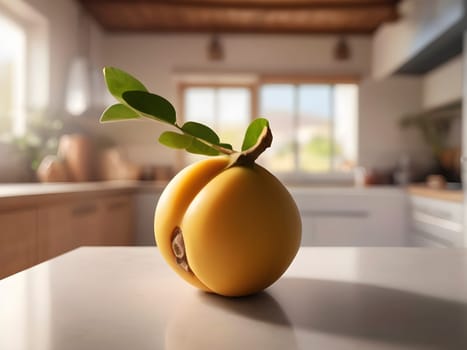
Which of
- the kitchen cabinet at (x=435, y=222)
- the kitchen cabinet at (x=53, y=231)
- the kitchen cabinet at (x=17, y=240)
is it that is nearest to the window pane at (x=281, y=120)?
the kitchen cabinet at (x=435, y=222)

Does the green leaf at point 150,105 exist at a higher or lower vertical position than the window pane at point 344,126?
lower

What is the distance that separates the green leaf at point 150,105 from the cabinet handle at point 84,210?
209 cm

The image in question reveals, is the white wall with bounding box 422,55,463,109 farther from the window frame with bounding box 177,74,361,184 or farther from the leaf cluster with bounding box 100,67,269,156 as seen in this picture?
the leaf cluster with bounding box 100,67,269,156

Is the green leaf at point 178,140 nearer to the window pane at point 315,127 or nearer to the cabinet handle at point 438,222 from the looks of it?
the cabinet handle at point 438,222

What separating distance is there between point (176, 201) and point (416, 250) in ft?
1.54

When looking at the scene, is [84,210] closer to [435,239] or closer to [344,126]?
[435,239]

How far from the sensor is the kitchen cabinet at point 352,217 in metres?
3.51

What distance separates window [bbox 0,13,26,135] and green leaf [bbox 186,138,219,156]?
9.72 feet

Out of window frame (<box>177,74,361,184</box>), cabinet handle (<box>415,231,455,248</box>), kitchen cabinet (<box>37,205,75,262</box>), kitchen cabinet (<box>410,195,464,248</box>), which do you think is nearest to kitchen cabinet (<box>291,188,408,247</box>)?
kitchen cabinet (<box>410,195,464,248</box>)

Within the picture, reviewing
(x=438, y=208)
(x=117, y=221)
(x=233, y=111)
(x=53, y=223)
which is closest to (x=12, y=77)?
(x=117, y=221)

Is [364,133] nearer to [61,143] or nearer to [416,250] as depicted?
[61,143]

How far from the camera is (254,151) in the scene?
404 millimetres

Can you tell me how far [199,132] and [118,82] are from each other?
9 centimetres

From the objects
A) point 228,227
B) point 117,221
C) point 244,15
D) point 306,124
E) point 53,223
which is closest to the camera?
point 228,227
